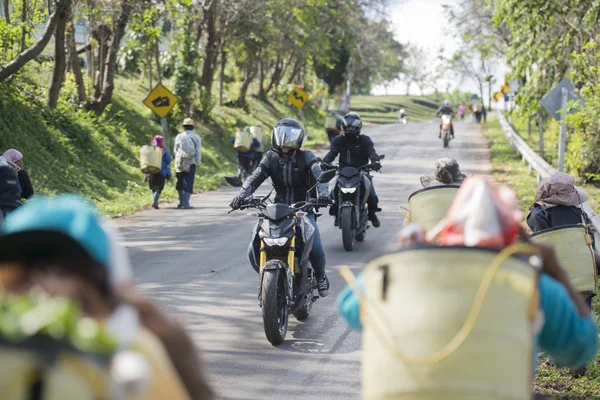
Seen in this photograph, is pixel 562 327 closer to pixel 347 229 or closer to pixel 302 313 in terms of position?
pixel 302 313

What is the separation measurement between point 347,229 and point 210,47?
74.4 ft

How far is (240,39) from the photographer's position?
41.1 meters

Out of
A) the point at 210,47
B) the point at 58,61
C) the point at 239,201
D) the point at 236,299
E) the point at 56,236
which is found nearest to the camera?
the point at 56,236

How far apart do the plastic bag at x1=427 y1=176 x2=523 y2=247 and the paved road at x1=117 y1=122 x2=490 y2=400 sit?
383 cm

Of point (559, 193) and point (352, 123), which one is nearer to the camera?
point (559, 193)

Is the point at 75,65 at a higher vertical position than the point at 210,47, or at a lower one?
lower

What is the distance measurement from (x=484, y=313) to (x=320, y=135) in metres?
42.0

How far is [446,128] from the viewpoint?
3872 centimetres

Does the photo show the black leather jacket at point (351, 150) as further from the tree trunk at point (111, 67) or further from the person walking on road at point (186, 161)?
the tree trunk at point (111, 67)

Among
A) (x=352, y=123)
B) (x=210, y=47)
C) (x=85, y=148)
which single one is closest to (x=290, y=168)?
(x=352, y=123)

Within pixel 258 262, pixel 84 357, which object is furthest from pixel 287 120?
pixel 84 357

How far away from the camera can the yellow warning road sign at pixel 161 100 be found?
2306 cm

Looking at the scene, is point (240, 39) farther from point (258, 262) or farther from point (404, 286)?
point (404, 286)

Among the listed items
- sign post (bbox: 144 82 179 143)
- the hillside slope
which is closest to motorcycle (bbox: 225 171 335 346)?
the hillside slope
